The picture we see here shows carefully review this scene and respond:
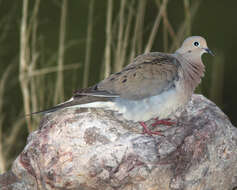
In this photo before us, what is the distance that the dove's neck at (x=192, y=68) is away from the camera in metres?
4.64

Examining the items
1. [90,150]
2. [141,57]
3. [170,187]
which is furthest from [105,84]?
[170,187]

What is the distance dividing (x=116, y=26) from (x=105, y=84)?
1.18 meters

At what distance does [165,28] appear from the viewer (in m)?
5.25

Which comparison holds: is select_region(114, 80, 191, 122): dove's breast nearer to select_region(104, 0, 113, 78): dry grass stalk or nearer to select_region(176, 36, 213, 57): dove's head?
select_region(176, 36, 213, 57): dove's head

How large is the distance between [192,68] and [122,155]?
1341 mm

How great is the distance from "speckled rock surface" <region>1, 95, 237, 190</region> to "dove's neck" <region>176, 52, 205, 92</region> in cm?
43

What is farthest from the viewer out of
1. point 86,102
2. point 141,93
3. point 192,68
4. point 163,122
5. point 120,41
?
point 120,41

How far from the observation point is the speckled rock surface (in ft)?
12.7

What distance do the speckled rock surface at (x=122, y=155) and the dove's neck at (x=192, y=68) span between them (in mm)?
434

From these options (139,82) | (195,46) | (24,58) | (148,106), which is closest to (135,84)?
(139,82)

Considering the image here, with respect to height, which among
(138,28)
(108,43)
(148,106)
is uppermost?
(138,28)

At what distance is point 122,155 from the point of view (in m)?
3.87

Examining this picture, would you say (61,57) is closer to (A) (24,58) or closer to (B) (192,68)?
(A) (24,58)

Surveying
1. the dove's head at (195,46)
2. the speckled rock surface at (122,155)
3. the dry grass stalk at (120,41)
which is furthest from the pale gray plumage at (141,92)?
the dry grass stalk at (120,41)
